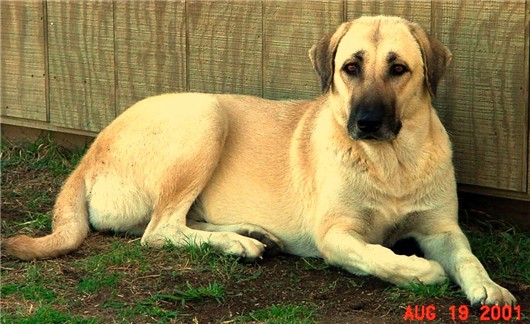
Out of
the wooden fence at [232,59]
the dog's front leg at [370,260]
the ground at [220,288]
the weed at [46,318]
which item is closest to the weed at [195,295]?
the ground at [220,288]

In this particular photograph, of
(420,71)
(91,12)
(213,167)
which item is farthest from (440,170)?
(91,12)

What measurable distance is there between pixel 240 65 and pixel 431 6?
1325mm

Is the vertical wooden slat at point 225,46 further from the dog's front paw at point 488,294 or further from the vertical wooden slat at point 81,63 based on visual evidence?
the dog's front paw at point 488,294

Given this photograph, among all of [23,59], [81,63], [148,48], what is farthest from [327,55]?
[23,59]

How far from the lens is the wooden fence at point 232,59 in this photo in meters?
5.36

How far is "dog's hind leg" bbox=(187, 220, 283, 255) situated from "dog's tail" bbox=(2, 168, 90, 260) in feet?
1.98

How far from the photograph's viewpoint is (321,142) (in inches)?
209

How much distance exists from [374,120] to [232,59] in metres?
1.73

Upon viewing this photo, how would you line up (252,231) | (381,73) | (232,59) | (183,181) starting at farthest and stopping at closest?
(232,59)
(183,181)
(252,231)
(381,73)

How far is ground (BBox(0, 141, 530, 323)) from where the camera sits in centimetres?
453

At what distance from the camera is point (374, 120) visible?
15.6 feet

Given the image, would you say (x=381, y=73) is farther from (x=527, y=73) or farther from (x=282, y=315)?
(x=282, y=315)

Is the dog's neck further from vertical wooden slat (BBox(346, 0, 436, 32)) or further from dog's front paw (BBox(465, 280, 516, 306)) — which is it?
dog's front paw (BBox(465, 280, 516, 306))

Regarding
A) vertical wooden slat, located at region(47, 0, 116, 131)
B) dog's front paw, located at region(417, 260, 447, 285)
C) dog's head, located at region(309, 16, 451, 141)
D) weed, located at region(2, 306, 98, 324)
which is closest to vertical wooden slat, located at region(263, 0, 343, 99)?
dog's head, located at region(309, 16, 451, 141)
